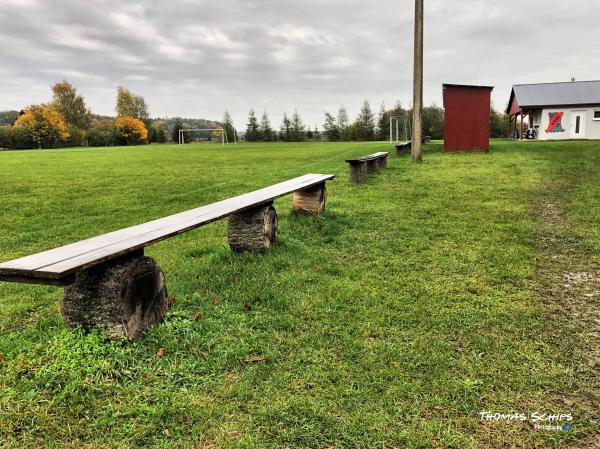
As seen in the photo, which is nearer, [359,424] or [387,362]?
[359,424]

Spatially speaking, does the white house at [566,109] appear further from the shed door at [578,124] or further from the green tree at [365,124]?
the green tree at [365,124]

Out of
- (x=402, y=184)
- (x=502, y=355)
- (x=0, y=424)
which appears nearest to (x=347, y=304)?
(x=502, y=355)

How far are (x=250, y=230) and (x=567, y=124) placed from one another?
102 ft

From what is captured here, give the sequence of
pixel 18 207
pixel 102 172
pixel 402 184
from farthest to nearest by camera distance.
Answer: pixel 102 172, pixel 402 184, pixel 18 207

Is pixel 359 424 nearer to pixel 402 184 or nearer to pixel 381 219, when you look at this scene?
pixel 381 219

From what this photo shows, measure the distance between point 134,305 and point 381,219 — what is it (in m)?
4.44

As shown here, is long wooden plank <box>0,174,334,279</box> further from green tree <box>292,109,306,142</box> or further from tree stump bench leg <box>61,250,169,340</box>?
green tree <box>292,109,306,142</box>

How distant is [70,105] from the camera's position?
84.8 m

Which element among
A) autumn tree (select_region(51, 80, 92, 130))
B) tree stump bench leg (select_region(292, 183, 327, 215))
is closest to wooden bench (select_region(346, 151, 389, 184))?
tree stump bench leg (select_region(292, 183, 327, 215))

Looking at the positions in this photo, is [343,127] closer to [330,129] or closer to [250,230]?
[330,129]

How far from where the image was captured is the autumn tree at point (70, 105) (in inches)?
3273

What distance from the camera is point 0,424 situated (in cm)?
209

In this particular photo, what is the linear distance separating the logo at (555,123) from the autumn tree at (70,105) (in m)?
81.2

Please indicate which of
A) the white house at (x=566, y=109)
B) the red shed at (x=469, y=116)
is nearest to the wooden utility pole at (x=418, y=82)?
the red shed at (x=469, y=116)
